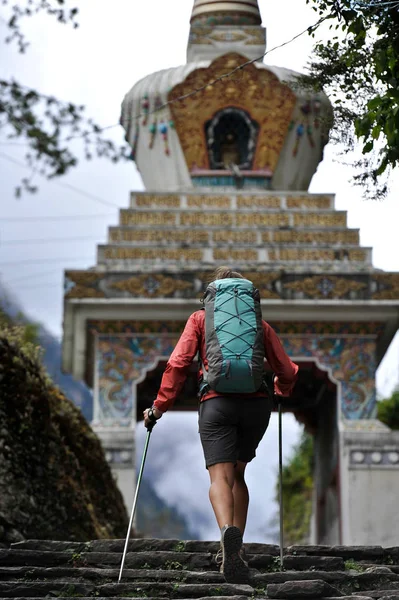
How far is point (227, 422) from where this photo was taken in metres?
8.30

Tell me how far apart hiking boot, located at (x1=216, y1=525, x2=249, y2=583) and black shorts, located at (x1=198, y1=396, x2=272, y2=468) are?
57cm

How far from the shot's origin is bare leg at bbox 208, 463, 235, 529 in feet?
26.5

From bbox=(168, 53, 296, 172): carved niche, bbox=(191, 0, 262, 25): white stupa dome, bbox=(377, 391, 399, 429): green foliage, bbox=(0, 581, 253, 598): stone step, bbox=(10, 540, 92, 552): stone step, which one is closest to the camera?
bbox=(0, 581, 253, 598): stone step

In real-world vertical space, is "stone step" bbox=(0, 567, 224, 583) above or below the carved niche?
below

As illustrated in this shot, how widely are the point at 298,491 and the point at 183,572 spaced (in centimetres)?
2155

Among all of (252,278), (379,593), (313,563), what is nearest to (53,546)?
(313,563)

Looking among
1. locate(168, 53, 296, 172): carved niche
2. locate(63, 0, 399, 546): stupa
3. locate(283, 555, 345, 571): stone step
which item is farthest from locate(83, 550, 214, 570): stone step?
locate(168, 53, 296, 172): carved niche

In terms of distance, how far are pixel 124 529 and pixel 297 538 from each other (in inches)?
539

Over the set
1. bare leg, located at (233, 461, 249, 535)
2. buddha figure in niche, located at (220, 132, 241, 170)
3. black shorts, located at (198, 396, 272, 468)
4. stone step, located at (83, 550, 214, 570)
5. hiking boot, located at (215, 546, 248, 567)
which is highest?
buddha figure in niche, located at (220, 132, 241, 170)

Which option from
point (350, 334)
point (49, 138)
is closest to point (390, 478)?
point (350, 334)

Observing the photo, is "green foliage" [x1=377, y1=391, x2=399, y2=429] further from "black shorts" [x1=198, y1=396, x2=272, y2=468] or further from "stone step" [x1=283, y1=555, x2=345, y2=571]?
"black shorts" [x1=198, y1=396, x2=272, y2=468]

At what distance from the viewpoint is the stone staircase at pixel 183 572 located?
7.66m

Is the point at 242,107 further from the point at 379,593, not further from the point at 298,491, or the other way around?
the point at 379,593

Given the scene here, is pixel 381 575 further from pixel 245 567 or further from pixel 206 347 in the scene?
pixel 206 347
